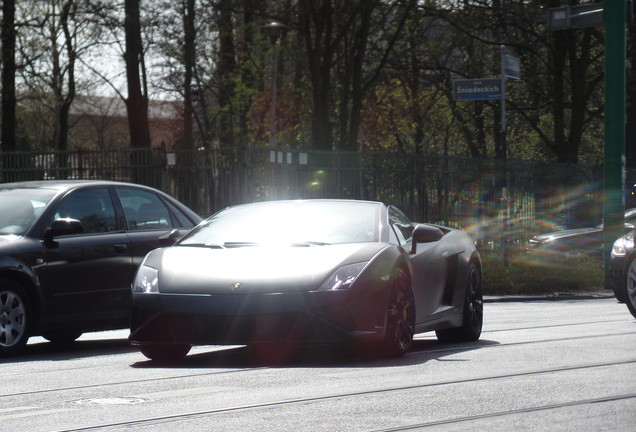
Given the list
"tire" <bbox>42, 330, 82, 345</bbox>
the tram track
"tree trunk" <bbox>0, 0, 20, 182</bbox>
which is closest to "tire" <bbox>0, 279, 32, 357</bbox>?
"tire" <bbox>42, 330, 82, 345</bbox>

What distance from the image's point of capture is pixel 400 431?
20.7 feet

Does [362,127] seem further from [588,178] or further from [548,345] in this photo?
[548,345]

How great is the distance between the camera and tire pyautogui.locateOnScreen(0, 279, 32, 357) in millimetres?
10891

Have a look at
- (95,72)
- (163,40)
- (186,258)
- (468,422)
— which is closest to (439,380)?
(468,422)

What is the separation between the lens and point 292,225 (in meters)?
10.5

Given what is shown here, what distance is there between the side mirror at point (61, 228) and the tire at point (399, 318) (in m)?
3.05

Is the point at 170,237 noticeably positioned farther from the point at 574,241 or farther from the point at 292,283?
the point at 574,241

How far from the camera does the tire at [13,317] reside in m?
10.9

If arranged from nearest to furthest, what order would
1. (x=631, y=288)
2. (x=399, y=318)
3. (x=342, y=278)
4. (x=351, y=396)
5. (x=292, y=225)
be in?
(x=351, y=396), (x=342, y=278), (x=399, y=318), (x=292, y=225), (x=631, y=288)

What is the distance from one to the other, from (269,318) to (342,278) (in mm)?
605

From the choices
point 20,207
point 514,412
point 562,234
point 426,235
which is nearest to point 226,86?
point 562,234

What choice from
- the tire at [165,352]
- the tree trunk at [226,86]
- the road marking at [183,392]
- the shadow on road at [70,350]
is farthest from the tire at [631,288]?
the tree trunk at [226,86]

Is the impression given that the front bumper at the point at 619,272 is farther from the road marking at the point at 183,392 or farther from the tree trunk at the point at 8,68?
the tree trunk at the point at 8,68

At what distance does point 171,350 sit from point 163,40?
1318 inches
